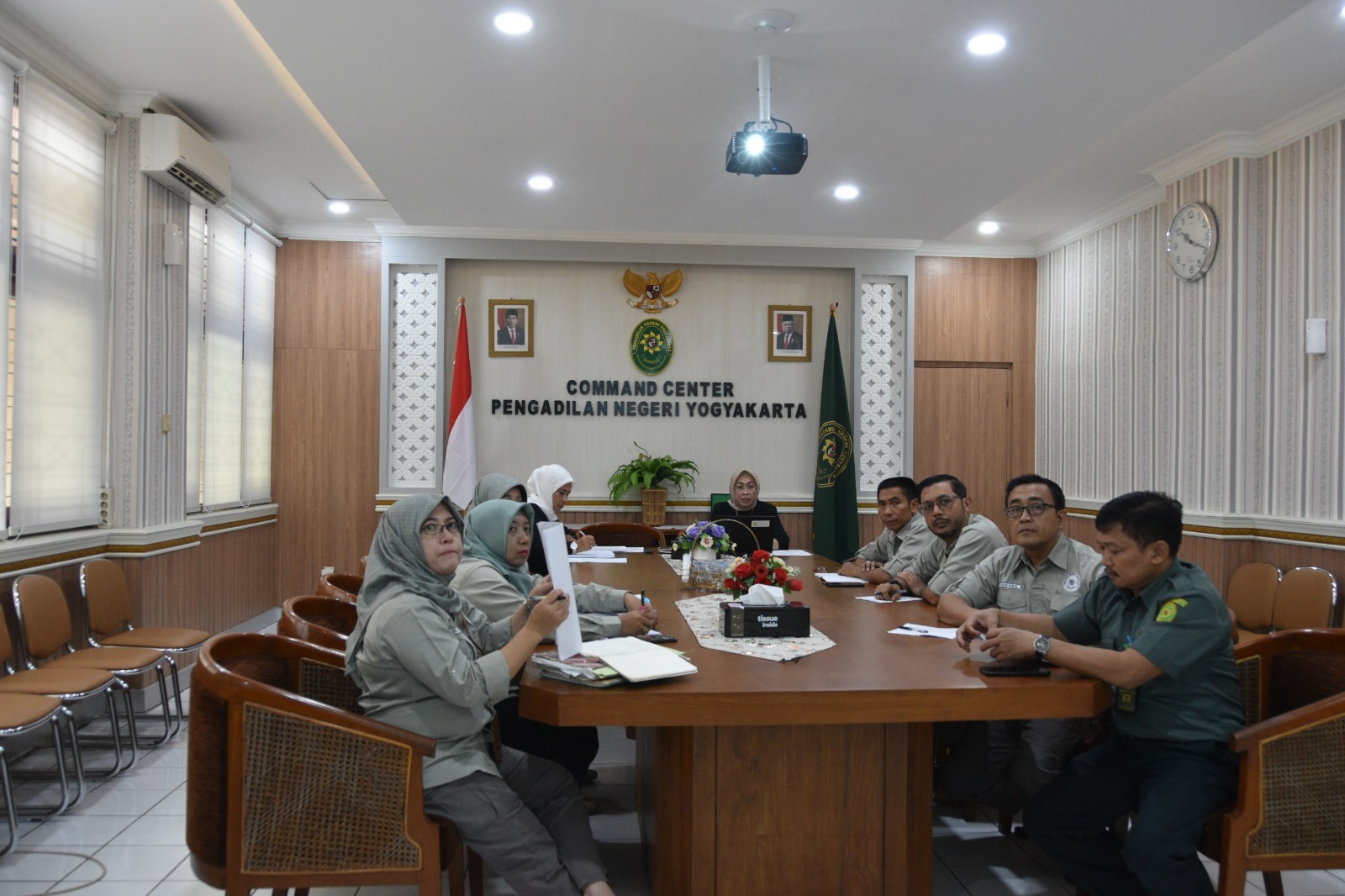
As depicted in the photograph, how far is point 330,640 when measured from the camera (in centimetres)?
259

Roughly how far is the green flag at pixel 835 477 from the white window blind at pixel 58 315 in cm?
486

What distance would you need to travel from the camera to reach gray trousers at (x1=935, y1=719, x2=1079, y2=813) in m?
2.70

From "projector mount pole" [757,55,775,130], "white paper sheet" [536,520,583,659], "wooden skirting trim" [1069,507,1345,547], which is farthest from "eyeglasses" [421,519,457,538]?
"wooden skirting trim" [1069,507,1345,547]

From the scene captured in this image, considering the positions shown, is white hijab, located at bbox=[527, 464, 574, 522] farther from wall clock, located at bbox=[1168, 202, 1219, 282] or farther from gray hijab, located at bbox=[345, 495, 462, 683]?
wall clock, located at bbox=[1168, 202, 1219, 282]

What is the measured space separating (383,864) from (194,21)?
3.72 meters

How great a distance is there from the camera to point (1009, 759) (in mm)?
2729

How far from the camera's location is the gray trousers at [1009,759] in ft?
8.86

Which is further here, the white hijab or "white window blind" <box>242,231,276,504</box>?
"white window blind" <box>242,231,276,504</box>

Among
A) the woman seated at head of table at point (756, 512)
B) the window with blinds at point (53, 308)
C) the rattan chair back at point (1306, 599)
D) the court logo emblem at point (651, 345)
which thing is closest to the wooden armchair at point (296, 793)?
the window with blinds at point (53, 308)

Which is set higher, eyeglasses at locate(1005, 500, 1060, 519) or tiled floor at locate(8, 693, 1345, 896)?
eyeglasses at locate(1005, 500, 1060, 519)

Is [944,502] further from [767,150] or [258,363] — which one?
[258,363]

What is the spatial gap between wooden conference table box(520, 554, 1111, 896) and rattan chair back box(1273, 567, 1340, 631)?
3.18 m

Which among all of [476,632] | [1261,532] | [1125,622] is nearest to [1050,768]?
[1125,622]

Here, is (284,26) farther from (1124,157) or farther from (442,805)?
(1124,157)
